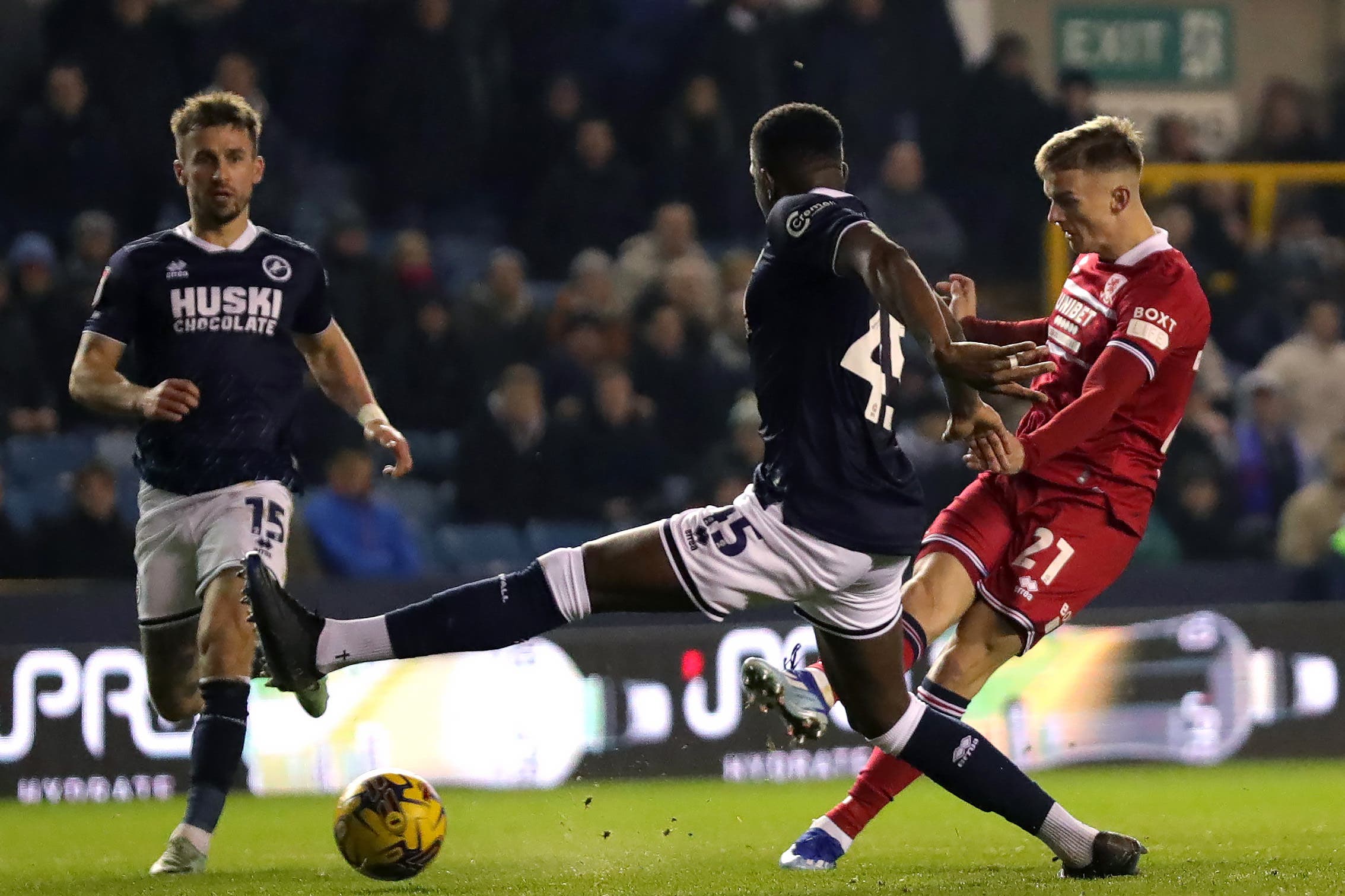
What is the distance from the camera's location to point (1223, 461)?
41.9ft

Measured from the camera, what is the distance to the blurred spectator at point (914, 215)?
13148mm

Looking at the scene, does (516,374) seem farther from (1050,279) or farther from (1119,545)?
(1119,545)

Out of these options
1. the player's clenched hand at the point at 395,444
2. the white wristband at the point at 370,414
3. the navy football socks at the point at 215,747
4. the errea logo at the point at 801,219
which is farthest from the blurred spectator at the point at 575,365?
the errea logo at the point at 801,219

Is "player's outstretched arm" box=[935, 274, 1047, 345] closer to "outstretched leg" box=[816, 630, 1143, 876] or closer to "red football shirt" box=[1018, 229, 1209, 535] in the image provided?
"red football shirt" box=[1018, 229, 1209, 535]

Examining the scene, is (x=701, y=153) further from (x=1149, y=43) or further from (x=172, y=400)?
(x=172, y=400)

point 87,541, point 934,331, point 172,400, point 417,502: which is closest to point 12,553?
point 87,541

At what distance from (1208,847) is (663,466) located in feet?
18.6

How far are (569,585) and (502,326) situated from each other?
6955mm

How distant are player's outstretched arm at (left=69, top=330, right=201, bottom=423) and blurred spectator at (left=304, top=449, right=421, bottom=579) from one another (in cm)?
437

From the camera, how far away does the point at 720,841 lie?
7.14 meters

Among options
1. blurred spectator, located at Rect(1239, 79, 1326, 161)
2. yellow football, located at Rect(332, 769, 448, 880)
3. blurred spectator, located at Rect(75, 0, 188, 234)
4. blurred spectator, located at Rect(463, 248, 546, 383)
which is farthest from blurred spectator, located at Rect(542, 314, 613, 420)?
yellow football, located at Rect(332, 769, 448, 880)

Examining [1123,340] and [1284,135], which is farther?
[1284,135]

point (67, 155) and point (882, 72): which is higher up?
point (882, 72)

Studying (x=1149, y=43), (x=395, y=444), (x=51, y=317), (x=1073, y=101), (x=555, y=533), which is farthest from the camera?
(x=1149, y=43)
